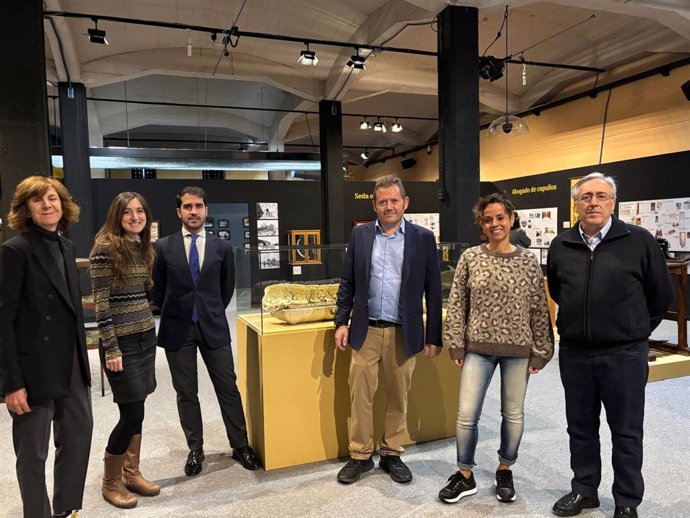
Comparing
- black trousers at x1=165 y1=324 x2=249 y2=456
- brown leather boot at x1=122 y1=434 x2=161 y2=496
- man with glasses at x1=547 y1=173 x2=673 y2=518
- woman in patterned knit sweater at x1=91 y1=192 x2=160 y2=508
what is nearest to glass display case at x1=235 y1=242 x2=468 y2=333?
black trousers at x1=165 y1=324 x2=249 y2=456

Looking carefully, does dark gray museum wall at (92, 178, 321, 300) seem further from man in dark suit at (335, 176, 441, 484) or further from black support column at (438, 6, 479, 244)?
man in dark suit at (335, 176, 441, 484)

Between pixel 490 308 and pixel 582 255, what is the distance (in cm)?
49

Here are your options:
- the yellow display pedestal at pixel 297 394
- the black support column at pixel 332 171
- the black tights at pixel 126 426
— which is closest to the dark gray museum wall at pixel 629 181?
the black support column at pixel 332 171

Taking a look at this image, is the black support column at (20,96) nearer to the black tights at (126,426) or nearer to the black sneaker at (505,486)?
the black tights at (126,426)

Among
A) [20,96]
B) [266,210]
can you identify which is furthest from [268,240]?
[20,96]

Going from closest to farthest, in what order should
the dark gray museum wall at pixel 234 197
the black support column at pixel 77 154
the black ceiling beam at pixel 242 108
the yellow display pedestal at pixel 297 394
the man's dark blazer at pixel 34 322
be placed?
the man's dark blazer at pixel 34 322, the yellow display pedestal at pixel 297 394, the black support column at pixel 77 154, the dark gray museum wall at pixel 234 197, the black ceiling beam at pixel 242 108

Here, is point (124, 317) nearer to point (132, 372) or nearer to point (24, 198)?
point (132, 372)

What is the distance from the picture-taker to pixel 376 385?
2859 millimetres

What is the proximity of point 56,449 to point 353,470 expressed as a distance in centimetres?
150

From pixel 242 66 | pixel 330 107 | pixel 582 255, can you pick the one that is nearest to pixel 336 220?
pixel 330 107

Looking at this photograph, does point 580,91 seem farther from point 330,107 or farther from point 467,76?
point 467,76

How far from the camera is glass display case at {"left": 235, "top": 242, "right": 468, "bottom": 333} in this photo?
3.12 meters

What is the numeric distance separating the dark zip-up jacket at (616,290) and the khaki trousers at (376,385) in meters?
0.91

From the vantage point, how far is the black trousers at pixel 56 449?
6.68ft
